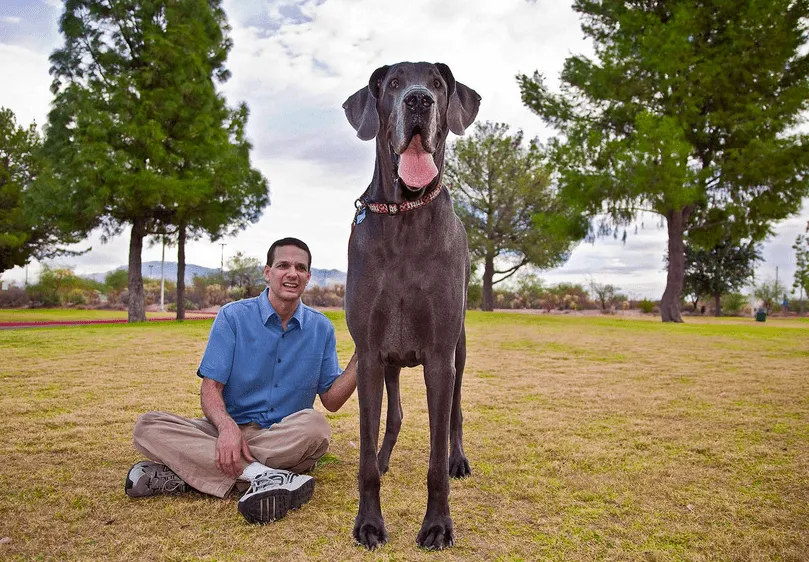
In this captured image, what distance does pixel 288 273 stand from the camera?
345 cm

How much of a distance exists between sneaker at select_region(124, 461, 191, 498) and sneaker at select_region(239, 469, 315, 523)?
552mm

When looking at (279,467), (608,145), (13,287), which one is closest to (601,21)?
(608,145)

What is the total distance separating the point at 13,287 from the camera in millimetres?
33812

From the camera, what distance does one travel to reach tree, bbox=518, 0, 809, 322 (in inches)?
883

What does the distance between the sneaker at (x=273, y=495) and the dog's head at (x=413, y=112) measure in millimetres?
A: 1552

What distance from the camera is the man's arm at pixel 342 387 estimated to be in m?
3.52

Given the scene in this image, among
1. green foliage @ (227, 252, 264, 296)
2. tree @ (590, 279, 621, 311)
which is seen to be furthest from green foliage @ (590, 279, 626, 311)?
green foliage @ (227, 252, 264, 296)

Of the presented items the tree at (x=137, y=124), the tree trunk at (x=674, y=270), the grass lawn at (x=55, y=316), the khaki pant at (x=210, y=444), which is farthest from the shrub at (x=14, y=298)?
the khaki pant at (x=210, y=444)

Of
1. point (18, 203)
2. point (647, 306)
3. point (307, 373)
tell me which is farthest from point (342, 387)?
point (647, 306)

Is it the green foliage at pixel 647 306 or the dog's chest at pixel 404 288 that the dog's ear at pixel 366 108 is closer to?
the dog's chest at pixel 404 288

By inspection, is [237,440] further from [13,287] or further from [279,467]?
[13,287]

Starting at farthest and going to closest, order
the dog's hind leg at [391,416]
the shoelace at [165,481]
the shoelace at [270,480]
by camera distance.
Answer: the dog's hind leg at [391,416]
the shoelace at [165,481]
the shoelace at [270,480]

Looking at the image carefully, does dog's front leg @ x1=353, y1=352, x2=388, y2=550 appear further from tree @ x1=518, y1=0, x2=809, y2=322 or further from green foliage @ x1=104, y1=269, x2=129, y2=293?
green foliage @ x1=104, y1=269, x2=129, y2=293

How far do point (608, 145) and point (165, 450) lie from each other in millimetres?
23797
